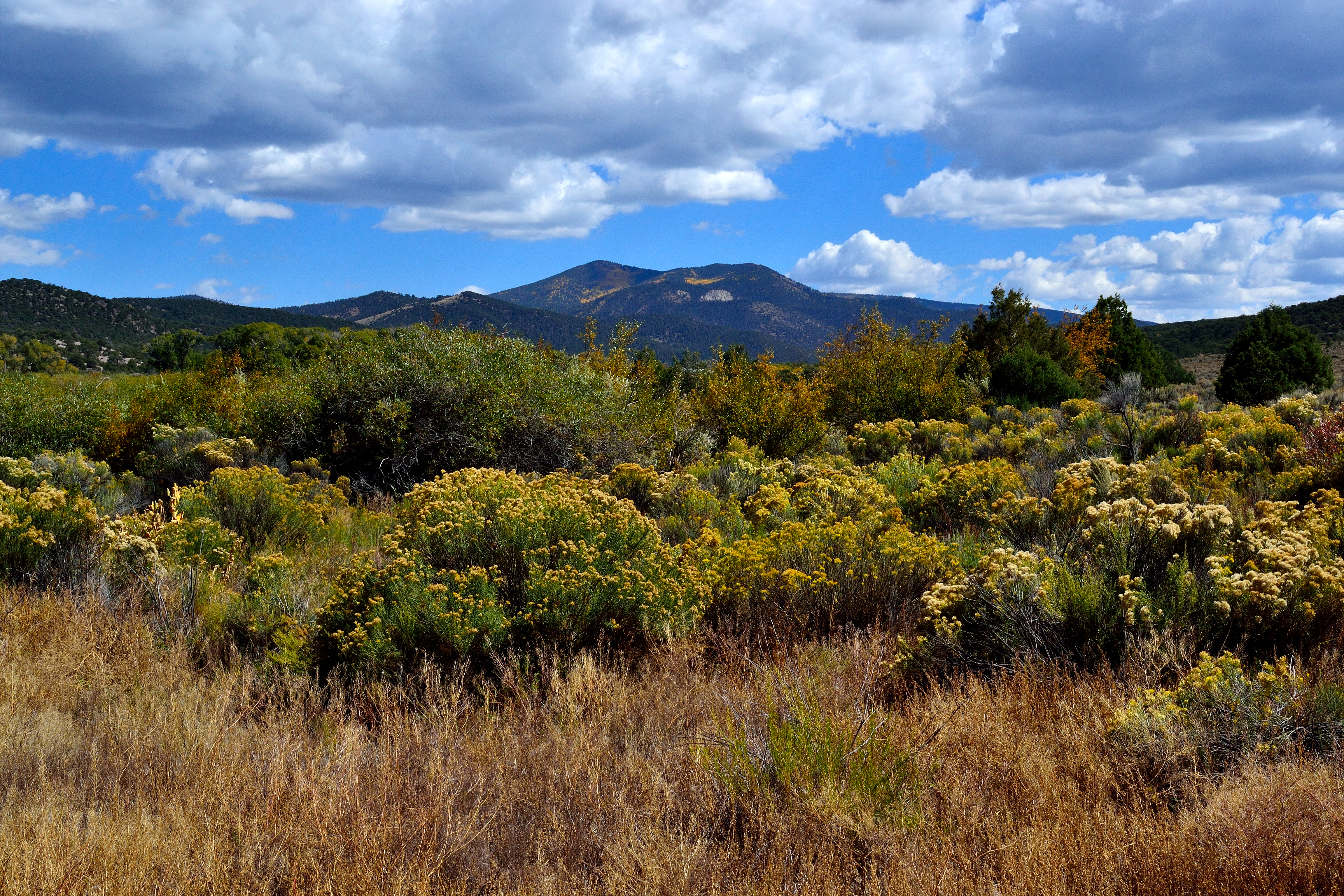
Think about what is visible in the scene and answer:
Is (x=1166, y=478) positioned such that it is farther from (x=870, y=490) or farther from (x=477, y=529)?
(x=477, y=529)

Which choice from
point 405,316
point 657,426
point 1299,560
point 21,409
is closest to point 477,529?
point 1299,560

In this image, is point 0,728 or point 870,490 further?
point 870,490

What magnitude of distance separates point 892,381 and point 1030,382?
16.1ft

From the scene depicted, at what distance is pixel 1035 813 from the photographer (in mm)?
2801

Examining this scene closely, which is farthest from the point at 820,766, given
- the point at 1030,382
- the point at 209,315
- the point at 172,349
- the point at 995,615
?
the point at 209,315

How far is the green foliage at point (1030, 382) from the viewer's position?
69.8 ft

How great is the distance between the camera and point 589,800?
2998mm

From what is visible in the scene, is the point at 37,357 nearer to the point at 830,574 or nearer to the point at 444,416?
the point at 444,416

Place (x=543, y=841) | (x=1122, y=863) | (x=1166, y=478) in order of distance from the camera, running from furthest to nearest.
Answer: (x=1166, y=478) < (x=543, y=841) < (x=1122, y=863)

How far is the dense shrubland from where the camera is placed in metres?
2.65

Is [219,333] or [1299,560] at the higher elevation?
[219,333]

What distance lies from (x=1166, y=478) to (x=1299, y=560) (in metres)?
3.08

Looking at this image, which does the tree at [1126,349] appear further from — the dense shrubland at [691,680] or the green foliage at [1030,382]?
the dense shrubland at [691,680]

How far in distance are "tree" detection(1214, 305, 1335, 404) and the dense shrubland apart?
19.0 meters
